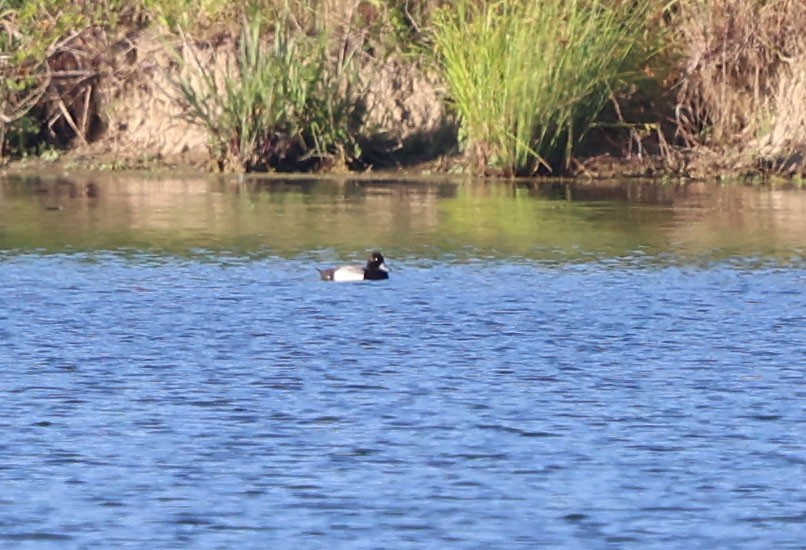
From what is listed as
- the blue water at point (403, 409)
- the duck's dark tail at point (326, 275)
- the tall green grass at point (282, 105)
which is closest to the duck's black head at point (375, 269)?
the blue water at point (403, 409)

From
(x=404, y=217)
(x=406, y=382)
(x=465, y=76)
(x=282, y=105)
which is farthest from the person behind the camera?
(x=282, y=105)

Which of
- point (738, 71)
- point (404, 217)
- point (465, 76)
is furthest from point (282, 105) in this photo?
point (738, 71)

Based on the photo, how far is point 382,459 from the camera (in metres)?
7.95

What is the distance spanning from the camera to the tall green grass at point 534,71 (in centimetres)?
1962

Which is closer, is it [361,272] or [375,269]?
[361,272]

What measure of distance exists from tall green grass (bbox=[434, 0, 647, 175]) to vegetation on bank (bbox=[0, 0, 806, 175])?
0.02 meters

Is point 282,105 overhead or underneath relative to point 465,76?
underneath

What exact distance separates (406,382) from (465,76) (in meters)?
10.7

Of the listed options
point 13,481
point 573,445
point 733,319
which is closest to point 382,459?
point 573,445

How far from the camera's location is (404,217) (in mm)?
17031

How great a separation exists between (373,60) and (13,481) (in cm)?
1481

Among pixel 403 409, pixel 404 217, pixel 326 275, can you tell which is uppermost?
pixel 404 217

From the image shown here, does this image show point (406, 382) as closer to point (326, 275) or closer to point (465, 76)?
point (326, 275)

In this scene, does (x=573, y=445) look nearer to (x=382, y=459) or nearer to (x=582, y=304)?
(x=382, y=459)
